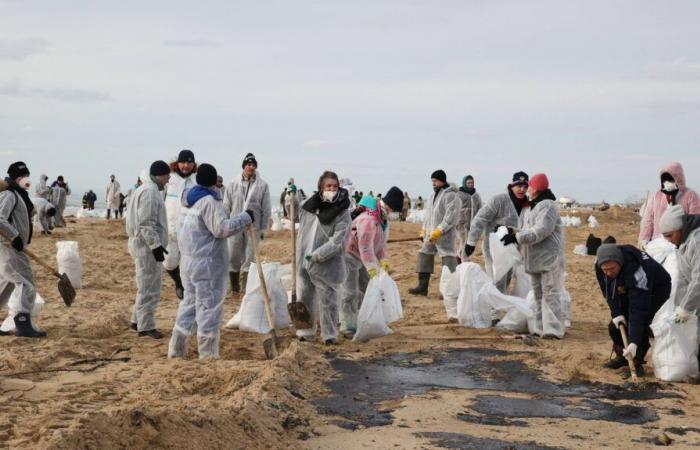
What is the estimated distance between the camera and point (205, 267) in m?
7.05

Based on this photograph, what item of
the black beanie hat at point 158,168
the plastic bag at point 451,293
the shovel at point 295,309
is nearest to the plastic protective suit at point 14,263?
the black beanie hat at point 158,168

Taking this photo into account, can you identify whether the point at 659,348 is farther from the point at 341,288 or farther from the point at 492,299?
the point at 341,288

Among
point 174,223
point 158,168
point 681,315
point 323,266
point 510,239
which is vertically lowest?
point 681,315

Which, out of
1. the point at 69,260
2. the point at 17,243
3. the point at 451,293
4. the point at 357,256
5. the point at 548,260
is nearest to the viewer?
the point at 17,243

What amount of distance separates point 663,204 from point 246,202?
5.28m

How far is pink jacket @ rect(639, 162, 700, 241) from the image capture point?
8750 millimetres

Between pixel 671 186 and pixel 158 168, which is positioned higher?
pixel 158 168

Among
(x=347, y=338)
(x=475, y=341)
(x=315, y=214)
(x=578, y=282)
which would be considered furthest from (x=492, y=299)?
(x=578, y=282)

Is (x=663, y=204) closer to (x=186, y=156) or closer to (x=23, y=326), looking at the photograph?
(x=186, y=156)

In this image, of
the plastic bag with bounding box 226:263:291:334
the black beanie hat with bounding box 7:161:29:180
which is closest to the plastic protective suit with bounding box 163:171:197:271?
the plastic bag with bounding box 226:263:291:334

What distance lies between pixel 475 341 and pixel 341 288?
1533mm

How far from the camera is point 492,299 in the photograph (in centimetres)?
942

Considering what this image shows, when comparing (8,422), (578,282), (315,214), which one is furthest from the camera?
(578,282)

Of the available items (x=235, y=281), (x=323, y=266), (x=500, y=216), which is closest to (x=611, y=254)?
(x=323, y=266)
